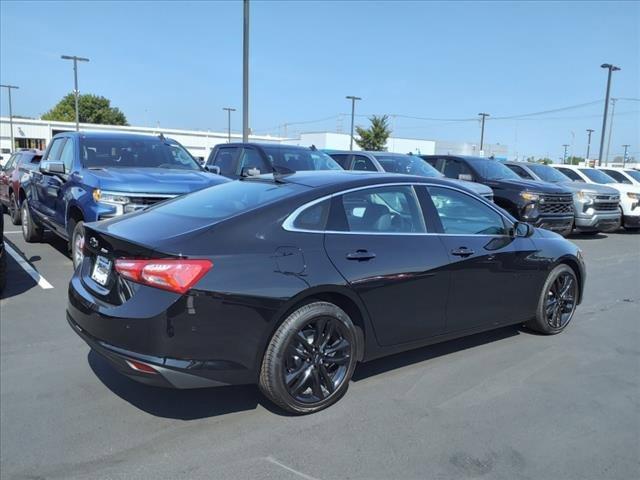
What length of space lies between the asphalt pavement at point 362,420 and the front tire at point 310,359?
14cm

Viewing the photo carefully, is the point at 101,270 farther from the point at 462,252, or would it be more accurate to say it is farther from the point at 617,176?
the point at 617,176

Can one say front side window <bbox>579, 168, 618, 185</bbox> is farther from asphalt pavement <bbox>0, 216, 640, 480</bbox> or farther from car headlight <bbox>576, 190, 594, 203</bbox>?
asphalt pavement <bbox>0, 216, 640, 480</bbox>

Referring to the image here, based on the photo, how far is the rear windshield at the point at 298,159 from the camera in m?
9.38

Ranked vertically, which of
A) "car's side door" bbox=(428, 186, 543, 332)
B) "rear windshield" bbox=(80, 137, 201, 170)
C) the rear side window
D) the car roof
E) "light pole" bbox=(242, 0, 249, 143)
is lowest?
"car's side door" bbox=(428, 186, 543, 332)

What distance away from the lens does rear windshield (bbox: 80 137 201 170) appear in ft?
24.3

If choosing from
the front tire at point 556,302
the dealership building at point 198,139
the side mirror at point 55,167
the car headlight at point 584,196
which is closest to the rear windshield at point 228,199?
the front tire at point 556,302

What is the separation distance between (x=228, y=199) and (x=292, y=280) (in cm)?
104

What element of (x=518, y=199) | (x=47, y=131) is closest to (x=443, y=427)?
Result: (x=518, y=199)

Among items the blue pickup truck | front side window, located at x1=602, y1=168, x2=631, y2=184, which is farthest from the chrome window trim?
front side window, located at x1=602, y1=168, x2=631, y2=184

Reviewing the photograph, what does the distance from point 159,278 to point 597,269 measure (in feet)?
26.8

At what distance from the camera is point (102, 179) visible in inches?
252

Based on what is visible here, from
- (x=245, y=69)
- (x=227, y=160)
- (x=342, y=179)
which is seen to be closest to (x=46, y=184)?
(x=227, y=160)

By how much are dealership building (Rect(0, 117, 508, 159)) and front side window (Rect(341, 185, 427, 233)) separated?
38.7 m

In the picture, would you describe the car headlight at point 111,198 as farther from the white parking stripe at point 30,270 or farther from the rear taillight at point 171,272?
the rear taillight at point 171,272
